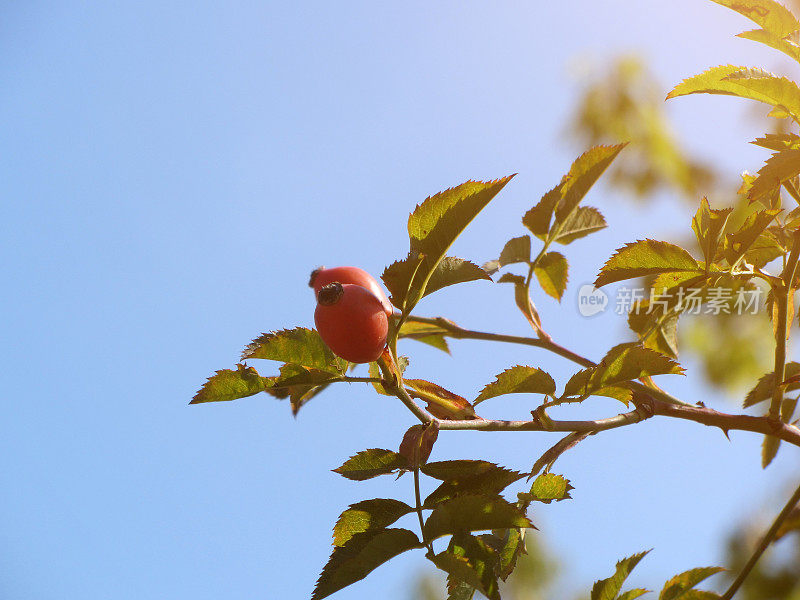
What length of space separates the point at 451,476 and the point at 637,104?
10.3 metres

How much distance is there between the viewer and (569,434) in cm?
105

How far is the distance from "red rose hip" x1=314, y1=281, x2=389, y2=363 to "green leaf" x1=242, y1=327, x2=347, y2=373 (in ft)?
0.15

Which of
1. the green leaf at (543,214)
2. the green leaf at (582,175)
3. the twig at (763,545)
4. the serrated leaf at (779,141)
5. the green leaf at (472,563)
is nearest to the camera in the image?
the green leaf at (472,563)

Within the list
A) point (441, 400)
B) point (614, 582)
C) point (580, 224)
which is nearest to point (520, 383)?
point (441, 400)

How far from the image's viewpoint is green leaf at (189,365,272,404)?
95cm

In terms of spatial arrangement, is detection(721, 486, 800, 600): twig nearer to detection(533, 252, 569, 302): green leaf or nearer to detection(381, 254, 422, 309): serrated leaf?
detection(533, 252, 569, 302): green leaf

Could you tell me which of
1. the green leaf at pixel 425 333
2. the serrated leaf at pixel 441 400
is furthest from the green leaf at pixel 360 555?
the green leaf at pixel 425 333

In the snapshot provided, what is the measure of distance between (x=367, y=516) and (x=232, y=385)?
285mm

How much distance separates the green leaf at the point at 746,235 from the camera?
3.32 ft

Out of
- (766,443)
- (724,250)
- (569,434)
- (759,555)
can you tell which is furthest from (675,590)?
(724,250)

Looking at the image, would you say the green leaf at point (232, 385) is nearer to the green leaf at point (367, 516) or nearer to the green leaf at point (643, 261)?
the green leaf at point (367, 516)

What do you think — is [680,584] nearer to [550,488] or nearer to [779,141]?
[550,488]

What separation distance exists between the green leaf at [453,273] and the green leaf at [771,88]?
1.64ft

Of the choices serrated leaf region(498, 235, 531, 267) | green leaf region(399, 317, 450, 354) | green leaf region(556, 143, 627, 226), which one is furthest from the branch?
green leaf region(556, 143, 627, 226)
